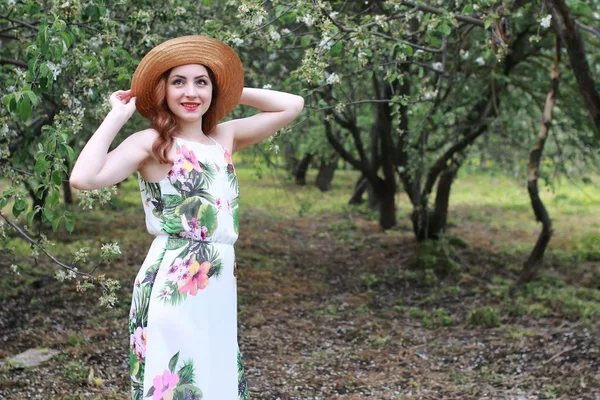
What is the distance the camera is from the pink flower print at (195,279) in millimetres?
2545

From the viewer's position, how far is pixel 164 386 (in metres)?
2.52

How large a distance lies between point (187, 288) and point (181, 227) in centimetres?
22

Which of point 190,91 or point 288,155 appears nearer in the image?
point 190,91

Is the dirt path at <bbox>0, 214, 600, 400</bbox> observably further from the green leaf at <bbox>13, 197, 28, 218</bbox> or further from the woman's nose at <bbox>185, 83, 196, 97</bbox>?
the woman's nose at <bbox>185, 83, 196, 97</bbox>

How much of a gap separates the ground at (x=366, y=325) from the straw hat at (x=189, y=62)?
7.78 ft

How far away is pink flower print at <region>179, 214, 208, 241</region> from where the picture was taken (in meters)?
2.55

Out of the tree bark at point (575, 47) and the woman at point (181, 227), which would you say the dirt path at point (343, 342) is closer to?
the tree bark at point (575, 47)

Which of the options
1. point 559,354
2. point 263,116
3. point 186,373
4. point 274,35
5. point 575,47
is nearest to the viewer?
point 186,373

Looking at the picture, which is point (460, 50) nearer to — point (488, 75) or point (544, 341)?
point (488, 75)

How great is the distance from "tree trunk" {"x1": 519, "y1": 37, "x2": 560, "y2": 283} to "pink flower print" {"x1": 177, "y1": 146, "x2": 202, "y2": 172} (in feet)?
12.7

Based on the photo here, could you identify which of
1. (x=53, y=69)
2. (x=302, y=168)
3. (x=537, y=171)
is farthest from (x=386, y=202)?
(x=53, y=69)

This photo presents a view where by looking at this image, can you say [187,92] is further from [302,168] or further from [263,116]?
[302,168]

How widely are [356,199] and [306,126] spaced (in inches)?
202

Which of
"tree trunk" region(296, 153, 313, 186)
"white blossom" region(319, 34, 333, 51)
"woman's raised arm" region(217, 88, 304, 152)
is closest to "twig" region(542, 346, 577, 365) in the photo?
"white blossom" region(319, 34, 333, 51)
